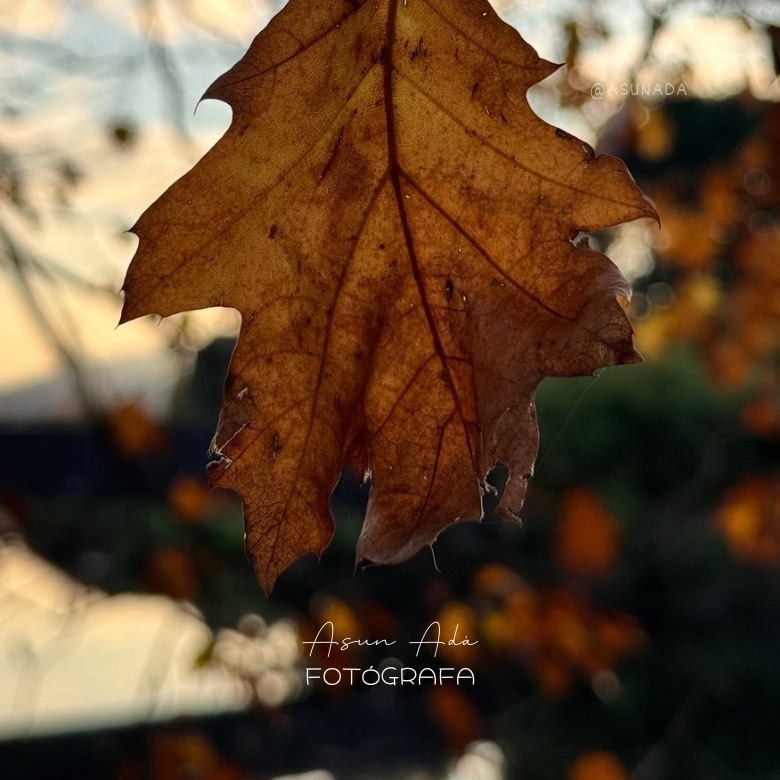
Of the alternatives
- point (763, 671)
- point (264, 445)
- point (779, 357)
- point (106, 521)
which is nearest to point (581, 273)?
point (264, 445)

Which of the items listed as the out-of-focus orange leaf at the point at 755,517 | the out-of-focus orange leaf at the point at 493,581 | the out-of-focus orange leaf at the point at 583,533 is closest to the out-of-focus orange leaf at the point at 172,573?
the out-of-focus orange leaf at the point at 493,581

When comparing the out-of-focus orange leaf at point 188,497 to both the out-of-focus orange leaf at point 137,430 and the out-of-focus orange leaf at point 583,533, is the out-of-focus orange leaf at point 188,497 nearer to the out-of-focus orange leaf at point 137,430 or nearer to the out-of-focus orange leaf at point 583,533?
the out-of-focus orange leaf at point 137,430

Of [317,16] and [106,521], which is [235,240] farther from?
[106,521]

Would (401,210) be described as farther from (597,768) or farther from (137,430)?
(597,768)

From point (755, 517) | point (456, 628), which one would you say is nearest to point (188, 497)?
point (456, 628)

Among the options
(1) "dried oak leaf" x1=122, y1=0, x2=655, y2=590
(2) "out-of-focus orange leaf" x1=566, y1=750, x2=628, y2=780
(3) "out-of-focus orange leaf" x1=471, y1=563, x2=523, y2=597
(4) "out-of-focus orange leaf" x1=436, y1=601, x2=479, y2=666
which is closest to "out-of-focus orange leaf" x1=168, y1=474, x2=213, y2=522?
(4) "out-of-focus orange leaf" x1=436, y1=601, x2=479, y2=666

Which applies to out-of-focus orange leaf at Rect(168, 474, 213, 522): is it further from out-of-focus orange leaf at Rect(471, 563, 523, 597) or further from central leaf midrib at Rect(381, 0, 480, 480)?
central leaf midrib at Rect(381, 0, 480, 480)
